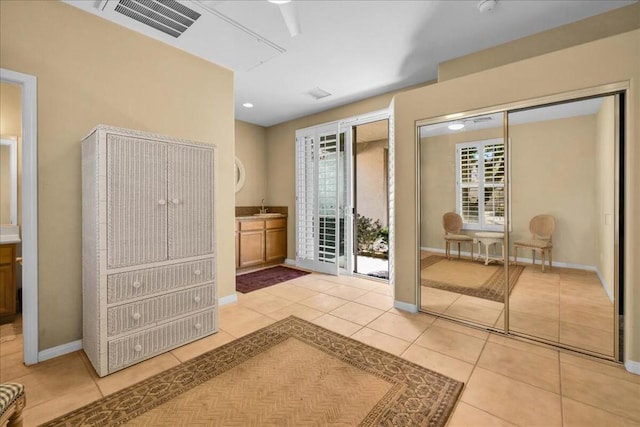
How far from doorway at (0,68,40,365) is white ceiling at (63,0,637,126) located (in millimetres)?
875

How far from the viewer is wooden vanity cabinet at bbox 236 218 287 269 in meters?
4.70

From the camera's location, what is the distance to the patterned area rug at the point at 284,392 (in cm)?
157

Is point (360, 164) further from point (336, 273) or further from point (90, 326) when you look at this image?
point (90, 326)

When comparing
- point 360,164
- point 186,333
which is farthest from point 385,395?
point 360,164

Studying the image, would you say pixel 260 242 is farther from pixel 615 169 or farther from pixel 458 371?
pixel 615 169

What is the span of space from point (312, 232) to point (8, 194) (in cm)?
391

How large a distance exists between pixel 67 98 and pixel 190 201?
122 cm

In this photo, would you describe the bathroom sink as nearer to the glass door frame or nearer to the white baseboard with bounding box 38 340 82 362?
the white baseboard with bounding box 38 340 82 362

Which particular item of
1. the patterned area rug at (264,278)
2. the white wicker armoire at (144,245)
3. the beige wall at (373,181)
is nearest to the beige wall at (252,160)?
the patterned area rug at (264,278)

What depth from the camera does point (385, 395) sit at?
1.75 metres

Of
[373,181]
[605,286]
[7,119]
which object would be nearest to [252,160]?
[373,181]

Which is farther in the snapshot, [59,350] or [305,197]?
[305,197]

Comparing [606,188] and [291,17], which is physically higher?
[291,17]

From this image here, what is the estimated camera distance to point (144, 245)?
7.03 feet
